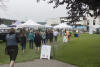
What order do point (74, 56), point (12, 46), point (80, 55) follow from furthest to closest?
point (80, 55) < point (74, 56) < point (12, 46)

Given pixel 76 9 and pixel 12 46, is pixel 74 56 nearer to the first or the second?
pixel 76 9

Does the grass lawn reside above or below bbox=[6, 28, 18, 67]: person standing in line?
below

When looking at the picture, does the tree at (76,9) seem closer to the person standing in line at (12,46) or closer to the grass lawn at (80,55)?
the grass lawn at (80,55)

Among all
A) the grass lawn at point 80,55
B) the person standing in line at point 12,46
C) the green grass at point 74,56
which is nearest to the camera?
the person standing in line at point 12,46

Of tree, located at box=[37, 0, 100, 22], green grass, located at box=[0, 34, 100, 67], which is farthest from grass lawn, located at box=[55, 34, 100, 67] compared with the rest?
tree, located at box=[37, 0, 100, 22]

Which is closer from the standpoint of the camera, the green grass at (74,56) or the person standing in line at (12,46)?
the person standing in line at (12,46)

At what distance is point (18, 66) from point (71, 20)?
5.51 metres

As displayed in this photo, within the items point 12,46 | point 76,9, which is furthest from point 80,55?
point 12,46

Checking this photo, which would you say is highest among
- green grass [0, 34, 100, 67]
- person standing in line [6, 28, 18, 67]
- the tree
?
the tree

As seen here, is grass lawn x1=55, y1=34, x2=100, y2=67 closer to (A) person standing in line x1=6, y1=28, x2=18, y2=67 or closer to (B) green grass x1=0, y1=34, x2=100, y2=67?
(B) green grass x1=0, y1=34, x2=100, y2=67

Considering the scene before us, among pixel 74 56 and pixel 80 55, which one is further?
pixel 80 55

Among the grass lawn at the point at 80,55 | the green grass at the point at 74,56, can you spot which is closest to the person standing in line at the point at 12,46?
the green grass at the point at 74,56

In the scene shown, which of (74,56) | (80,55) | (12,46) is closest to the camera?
(12,46)

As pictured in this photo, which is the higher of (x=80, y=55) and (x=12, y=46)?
(x=12, y=46)
